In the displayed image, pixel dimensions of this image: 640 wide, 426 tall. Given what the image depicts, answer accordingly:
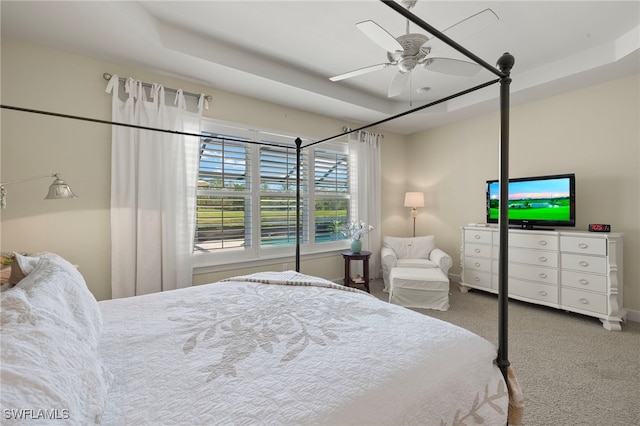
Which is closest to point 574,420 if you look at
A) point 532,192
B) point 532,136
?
point 532,192

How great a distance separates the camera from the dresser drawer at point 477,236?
144 inches

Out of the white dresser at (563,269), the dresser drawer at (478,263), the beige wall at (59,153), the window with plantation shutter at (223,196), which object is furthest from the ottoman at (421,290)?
the beige wall at (59,153)

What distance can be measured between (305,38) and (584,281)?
12.0ft

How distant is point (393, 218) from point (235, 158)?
2880 millimetres

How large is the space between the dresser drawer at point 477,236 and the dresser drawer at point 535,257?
31 cm

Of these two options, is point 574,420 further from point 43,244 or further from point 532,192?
point 43,244

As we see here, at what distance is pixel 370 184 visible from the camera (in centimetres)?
451

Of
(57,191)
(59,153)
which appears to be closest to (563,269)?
(57,191)

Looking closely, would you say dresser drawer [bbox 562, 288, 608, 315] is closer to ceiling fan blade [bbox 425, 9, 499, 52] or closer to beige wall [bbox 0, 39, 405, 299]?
ceiling fan blade [bbox 425, 9, 499, 52]

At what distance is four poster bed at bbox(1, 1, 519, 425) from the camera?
717 millimetres

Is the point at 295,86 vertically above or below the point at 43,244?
above

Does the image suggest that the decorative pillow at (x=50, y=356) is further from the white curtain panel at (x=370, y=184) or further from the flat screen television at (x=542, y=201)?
the white curtain panel at (x=370, y=184)

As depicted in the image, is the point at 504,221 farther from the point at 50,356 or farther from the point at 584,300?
the point at 584,300

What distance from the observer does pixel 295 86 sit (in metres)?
3.19
